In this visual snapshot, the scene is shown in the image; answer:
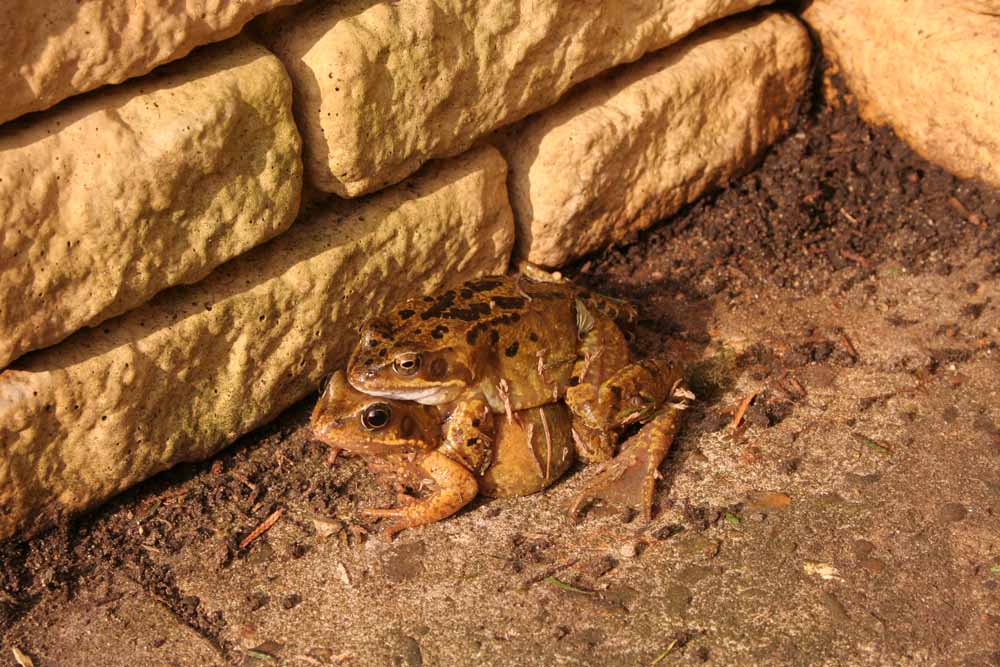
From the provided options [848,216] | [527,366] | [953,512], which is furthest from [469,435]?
[848,216]

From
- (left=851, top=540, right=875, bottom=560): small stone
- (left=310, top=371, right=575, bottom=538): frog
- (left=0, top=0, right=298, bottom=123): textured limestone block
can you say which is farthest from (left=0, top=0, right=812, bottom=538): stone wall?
(left=851, top=540, right=875, bottom=560): small stone

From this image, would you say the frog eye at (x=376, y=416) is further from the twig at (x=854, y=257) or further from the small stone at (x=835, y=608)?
the twig at (x=854, y=257)

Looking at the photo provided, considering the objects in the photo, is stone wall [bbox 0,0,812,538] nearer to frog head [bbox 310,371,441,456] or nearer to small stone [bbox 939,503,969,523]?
frog head [bbox 310,371,441,456]

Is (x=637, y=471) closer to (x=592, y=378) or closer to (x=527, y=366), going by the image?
(x=592, y=378)

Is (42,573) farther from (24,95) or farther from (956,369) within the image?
(956,369)

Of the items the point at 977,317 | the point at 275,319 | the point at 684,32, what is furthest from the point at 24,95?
the point at 977,317

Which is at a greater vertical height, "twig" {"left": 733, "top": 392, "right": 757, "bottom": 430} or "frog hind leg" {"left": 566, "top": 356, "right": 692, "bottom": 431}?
"frog hind leg" {"left": 566, "top": 356, "right": 692, "bottom": 431}
